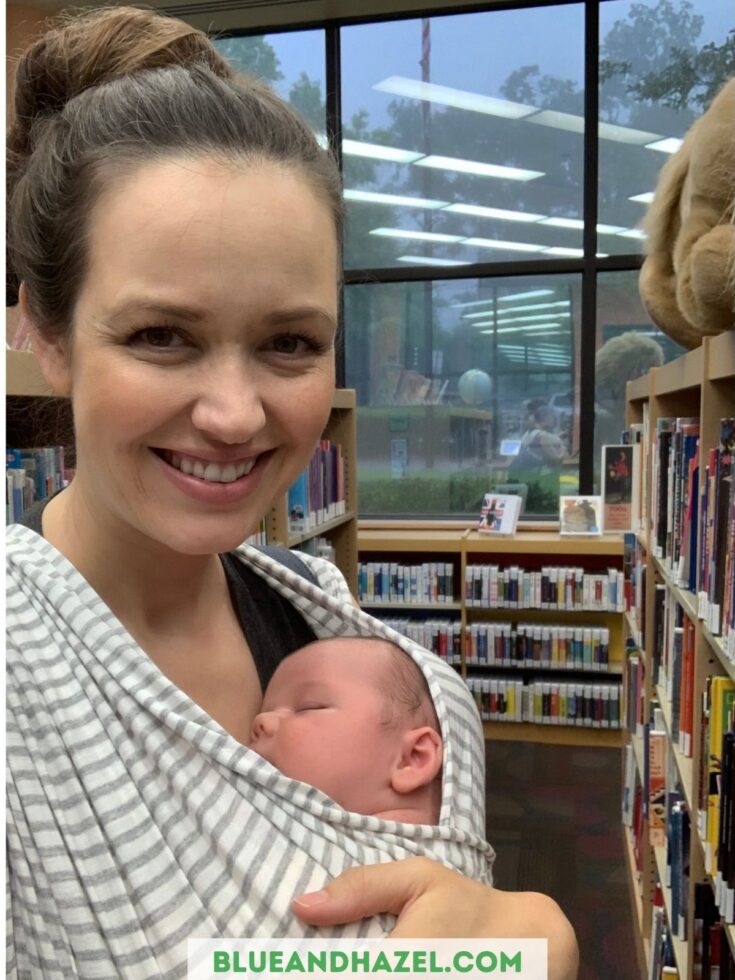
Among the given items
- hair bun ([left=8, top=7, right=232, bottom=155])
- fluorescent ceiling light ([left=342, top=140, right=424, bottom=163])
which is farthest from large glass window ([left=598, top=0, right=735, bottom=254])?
hair bun ([left=8, top=7, right=232, bottom=155])

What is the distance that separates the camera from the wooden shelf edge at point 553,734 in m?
4.79

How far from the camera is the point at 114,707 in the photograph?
81 centimetres

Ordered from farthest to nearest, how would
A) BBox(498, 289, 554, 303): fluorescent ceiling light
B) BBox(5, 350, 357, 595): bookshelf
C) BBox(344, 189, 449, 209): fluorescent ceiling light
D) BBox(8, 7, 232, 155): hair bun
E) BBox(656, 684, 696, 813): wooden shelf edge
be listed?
BBox(344, 189, 449, 209): fluorescent ceiling light, BBox(498, 289, 554, 303): fluorescent ceiling light, BBox(656, 684, 696, 813): wooden shelf edge, BBox(5, 350, 357, 595): bookshelf, BBox(8, 7, 232, 155): hair bun

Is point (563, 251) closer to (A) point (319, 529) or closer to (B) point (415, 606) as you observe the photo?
(B) point (415, 606)

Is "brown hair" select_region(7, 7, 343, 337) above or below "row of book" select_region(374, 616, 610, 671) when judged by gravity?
above

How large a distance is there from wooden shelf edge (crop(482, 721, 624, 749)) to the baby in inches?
153

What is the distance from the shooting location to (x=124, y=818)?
2.46 feet

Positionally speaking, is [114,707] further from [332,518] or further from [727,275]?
[332,518]

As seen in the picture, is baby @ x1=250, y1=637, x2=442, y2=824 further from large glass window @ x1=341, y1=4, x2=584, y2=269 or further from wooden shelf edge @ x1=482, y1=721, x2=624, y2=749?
large glass window @ x1=341, y1=4, x2=584, y2=269

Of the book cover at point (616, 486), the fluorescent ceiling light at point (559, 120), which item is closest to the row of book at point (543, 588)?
the book cover at point (616, 486)

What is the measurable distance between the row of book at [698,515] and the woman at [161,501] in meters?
0.95

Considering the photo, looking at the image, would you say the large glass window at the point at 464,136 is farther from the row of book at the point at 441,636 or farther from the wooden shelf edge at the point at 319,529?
the row of book at the point at 441,636

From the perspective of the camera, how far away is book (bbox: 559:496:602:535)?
4957 millimetres

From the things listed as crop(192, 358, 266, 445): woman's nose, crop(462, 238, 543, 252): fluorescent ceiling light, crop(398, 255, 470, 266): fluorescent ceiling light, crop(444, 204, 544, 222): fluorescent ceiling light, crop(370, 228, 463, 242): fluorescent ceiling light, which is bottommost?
crop(192, 358, 266, 445): woman's nose
